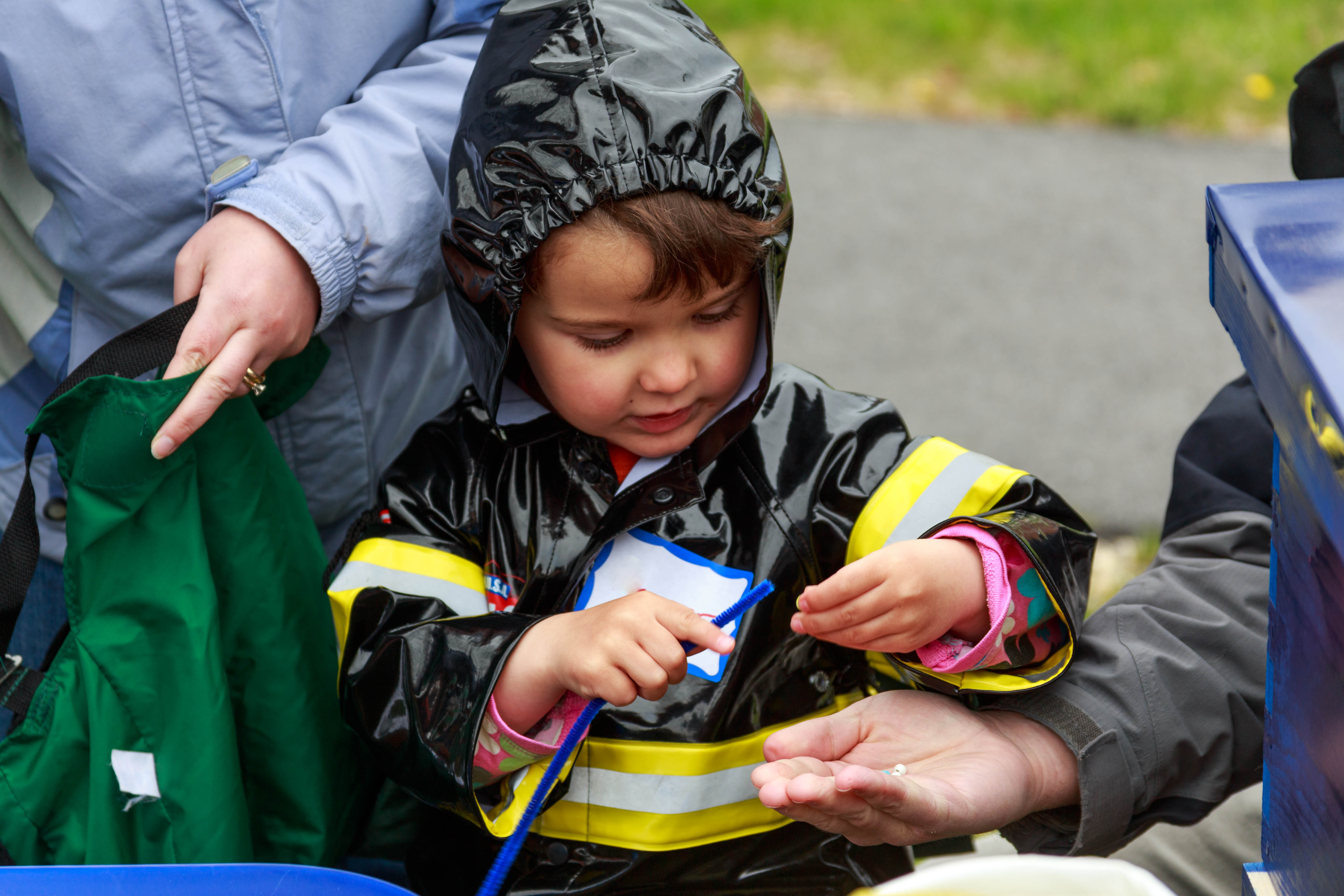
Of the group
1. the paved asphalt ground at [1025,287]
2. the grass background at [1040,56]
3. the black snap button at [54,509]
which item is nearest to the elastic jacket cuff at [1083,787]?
the black snap button at [54,509]

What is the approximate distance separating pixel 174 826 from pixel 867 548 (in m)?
0.75

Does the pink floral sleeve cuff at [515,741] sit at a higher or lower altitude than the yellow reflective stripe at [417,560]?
lower

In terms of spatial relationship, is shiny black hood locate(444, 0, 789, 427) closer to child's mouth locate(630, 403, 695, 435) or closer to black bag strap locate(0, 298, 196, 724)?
child's mouth locate(630, 403, 695, 435)

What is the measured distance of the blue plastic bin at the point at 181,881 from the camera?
3.48 ft

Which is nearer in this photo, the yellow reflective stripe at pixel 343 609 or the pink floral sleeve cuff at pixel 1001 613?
the pink floral sleeve cuff at pixel 1001 613

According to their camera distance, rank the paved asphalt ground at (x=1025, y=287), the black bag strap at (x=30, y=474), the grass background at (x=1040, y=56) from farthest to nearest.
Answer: the grass background at (x=1040, y=56) → the paved asphalt ground at (x=1025, y=287) → the black bag strap at (x=30, y=474)

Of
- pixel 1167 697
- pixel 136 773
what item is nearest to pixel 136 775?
pixel 136 773

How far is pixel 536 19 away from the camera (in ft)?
4.36

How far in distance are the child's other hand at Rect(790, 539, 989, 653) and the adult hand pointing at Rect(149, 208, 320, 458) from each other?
584 mm

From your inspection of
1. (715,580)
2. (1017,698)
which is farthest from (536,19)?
(1017,698)

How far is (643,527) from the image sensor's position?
141 cm

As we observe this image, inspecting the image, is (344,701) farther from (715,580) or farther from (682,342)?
(682,342)

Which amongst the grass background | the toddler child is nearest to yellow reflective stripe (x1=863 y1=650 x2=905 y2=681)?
the toddler child

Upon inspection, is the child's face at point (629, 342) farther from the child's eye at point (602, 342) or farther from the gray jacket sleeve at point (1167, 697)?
the gray jacket sleeve at point (1167, 697)
